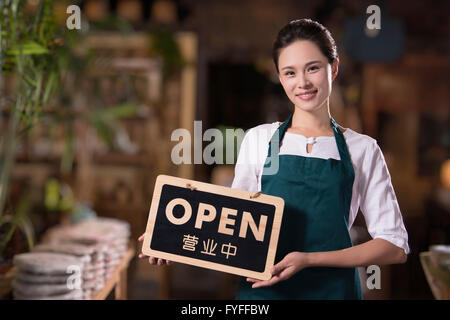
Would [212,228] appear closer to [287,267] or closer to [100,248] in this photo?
[287,267]

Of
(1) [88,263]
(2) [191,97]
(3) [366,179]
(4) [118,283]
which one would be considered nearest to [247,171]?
(3) [366,179]

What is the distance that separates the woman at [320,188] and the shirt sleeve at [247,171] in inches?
0.9

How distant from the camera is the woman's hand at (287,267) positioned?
92 centimetres

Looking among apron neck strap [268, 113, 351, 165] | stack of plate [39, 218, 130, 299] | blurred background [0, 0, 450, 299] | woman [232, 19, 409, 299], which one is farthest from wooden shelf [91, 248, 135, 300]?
blurred background [0, 0, 450, 299]

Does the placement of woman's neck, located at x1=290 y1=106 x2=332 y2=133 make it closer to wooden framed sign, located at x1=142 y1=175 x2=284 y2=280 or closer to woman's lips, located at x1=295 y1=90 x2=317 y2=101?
woman's lips, located at x1=295 y1=90 x2=317 y2=101

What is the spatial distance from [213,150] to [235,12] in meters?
4.08

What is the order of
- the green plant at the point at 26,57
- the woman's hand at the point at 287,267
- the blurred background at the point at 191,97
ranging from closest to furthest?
the woman's hand at the point at 287,267 → the green plant at the point at 26,57 → the blurred background at the point at 191,97

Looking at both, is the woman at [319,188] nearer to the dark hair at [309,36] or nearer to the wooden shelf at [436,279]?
the dark hair at [309,36]

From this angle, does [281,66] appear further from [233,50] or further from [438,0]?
[438,0]

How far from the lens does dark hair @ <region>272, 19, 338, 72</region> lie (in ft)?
3.09

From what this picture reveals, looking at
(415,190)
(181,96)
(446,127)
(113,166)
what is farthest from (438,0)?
(113,166)

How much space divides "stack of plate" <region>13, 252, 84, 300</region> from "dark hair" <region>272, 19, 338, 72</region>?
32.0 inches

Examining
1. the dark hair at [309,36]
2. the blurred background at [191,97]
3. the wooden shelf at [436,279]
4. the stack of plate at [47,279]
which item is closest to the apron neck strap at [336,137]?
the dark hair at [309,36]

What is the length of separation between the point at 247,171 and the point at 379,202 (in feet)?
0.91
